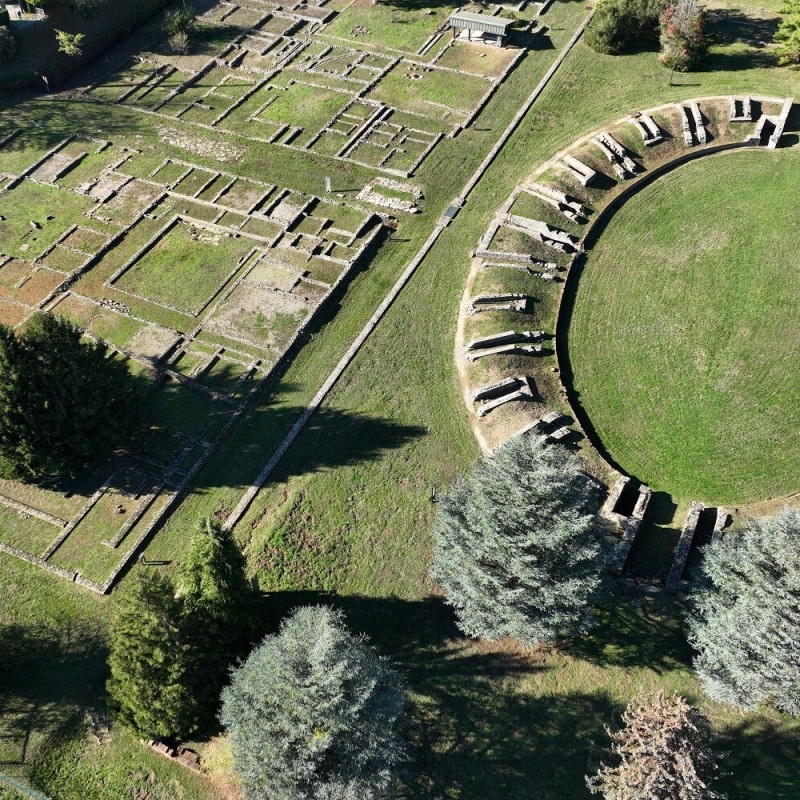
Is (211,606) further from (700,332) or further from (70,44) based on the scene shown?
(70,44)

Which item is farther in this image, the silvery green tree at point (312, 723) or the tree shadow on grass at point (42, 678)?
the tree shadow on grass at point (42, 678)

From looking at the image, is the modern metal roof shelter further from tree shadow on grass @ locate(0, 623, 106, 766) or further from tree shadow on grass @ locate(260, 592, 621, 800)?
tree shadow on grass @ locate(0, 623, 106, 766)

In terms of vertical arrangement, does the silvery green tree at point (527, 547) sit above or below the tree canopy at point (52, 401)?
below

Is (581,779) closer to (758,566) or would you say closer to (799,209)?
(758,566)

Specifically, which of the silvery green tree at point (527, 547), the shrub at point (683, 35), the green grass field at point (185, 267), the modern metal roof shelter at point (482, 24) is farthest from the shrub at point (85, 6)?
the silvery green tree at point (527, 547)

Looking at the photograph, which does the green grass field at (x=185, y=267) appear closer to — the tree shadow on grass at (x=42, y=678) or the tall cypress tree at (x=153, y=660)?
the tree shadow on grass at (x=42, y=678)

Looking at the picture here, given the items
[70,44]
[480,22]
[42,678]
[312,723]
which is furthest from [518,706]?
[70,44]

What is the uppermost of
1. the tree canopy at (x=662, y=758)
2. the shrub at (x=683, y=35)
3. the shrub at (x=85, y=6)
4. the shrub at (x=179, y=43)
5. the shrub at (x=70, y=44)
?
the shrub at (x=85, y=6)
